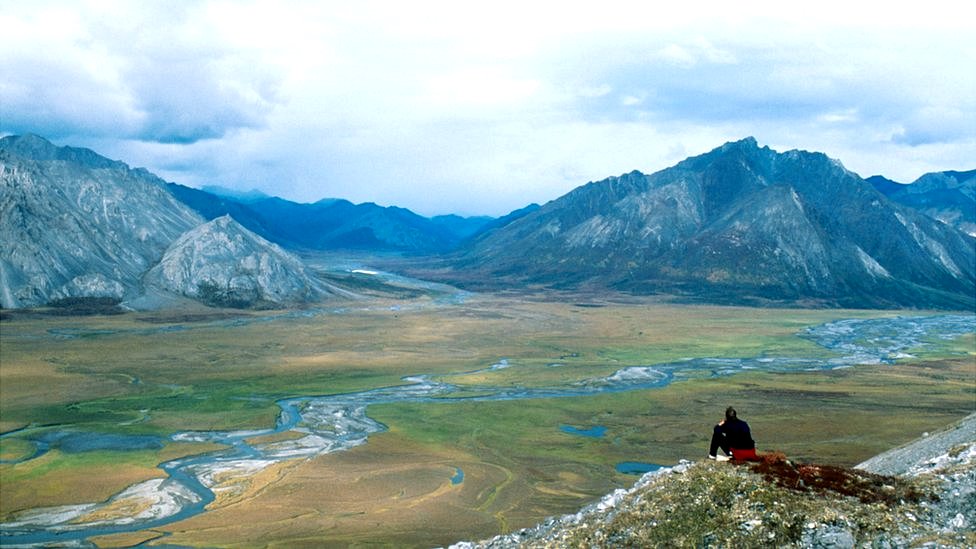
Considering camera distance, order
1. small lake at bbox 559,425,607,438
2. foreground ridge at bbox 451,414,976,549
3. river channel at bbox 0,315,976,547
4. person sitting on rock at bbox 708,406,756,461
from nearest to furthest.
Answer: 1. foreground ridge at bbox 451,414,976,549
2. person sitting on rock at bbox 708,406,756,461
3. river channel at bbox 0,315,976,547
4. small lake at bbox 559,425,607,438

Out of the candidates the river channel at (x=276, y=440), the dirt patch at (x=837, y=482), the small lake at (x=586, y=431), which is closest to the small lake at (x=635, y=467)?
the small lake at (x=586, y=431)

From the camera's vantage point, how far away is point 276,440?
7744cm

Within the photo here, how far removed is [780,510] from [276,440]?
6247 centimetres

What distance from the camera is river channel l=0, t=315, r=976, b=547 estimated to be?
53375 mm

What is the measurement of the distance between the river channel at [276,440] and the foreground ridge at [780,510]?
1529 inches

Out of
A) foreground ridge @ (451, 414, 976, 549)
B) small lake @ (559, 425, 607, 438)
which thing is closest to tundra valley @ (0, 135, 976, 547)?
small lake @ (559, 425, 607, 438)

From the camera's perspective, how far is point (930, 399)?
9988cm

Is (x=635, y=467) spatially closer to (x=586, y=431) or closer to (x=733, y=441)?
(x=586, y=431)

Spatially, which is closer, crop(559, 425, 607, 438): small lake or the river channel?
the river channel

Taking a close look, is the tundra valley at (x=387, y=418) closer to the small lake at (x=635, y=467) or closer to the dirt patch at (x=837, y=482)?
the small lake at (x=635, y=467)

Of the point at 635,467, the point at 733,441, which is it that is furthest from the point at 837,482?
the point at 635,467

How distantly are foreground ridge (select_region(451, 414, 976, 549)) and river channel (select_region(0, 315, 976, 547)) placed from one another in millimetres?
38846

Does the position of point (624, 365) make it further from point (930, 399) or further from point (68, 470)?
point (68, 470)

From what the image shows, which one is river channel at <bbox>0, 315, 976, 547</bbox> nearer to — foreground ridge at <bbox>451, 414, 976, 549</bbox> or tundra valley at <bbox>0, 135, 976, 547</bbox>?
tundra valley at <bbox>0, 135, 976, 547</bbox>
